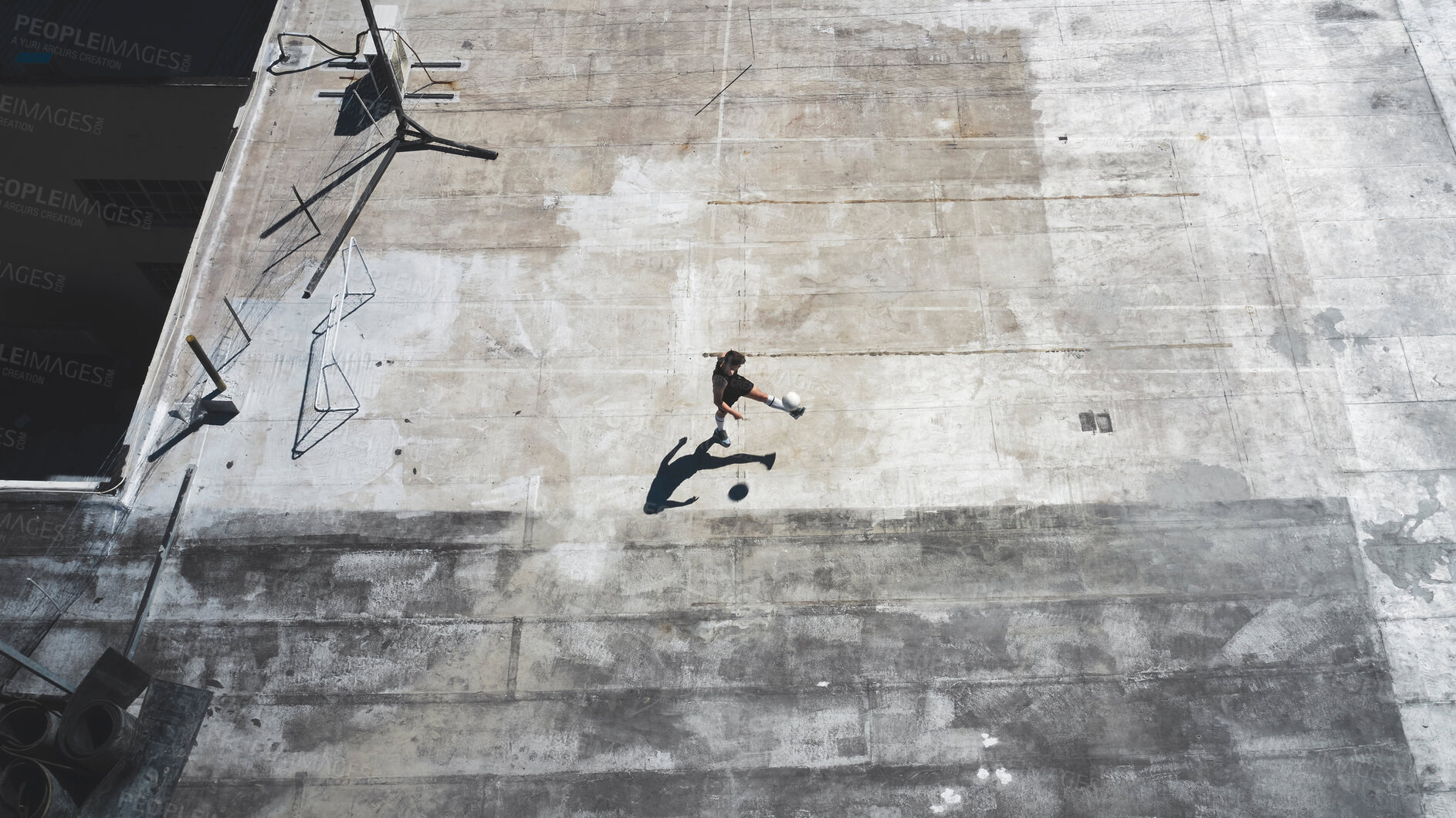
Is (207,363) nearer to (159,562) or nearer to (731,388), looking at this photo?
(159,562)

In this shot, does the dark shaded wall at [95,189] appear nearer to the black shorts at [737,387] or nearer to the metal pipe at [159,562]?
the metal pipe at [159,562]

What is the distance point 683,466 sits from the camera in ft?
39.5

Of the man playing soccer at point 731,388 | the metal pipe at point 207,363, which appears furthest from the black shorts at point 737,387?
the metal pipe at point 207,363

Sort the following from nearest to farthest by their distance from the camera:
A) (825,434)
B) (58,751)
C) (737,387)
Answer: (58,751) < (737,387) < (825,434)

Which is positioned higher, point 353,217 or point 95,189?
point 353,217

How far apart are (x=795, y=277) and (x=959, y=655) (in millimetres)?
6149

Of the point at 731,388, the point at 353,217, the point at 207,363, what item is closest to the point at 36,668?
the point at 207,363

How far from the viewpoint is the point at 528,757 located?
1052 cm

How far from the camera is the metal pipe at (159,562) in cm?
1105

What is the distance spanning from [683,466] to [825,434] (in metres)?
2.13

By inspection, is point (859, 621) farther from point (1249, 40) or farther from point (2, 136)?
point (2, 136)

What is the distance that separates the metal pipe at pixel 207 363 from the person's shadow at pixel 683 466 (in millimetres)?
6307

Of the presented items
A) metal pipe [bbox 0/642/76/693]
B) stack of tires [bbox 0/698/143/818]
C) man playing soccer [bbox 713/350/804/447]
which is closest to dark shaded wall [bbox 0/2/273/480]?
metal pipe [bbox 0/642/76/693]

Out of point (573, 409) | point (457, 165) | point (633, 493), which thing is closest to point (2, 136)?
point (457, 165)
